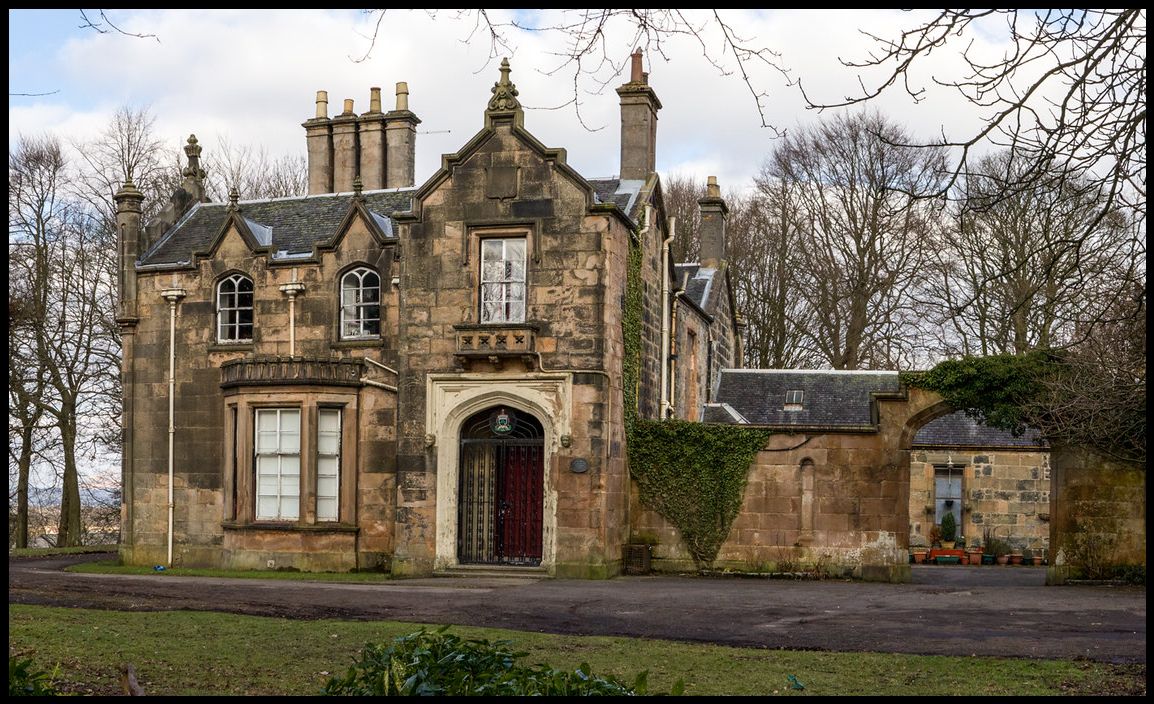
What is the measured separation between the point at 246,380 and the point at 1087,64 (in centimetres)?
1869

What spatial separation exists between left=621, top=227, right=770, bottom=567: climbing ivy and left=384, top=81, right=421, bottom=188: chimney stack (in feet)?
26.8

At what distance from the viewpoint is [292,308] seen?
24.3 meters

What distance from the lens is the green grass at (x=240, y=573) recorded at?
21.7 metres

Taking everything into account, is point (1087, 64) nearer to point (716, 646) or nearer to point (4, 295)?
point (4, 295)

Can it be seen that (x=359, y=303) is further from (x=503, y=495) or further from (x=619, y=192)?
(x=619, y=192)

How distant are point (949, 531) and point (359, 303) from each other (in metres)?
18.0

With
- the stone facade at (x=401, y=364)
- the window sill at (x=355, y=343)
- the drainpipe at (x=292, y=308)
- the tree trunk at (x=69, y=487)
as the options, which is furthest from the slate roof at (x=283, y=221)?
the tree trunk at (x=69, y=487)

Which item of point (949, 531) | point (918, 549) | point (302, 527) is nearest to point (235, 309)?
point (302, 527)

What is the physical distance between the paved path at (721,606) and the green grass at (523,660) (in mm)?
1029

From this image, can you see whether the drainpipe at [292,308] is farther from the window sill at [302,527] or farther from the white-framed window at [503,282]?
the white-framed window at [503,282]

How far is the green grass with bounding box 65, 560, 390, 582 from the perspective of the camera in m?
21.7

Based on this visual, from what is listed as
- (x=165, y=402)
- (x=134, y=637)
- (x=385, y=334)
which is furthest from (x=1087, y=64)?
(x=165, y=402)

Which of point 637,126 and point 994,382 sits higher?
point 637,126

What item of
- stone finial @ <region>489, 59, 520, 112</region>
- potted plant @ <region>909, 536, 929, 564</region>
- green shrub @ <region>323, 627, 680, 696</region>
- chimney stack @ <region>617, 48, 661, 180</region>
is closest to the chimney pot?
chimney stack @ <region>617, 48, 661, 180</region>
